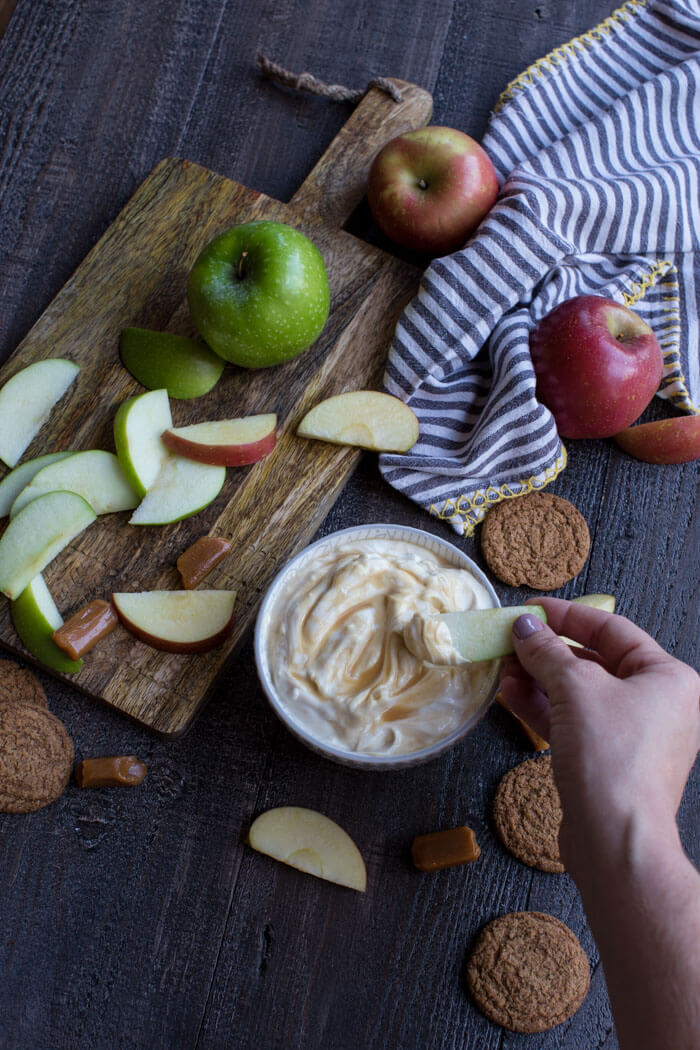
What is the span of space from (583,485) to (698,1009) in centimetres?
121

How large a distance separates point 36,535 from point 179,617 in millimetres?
367

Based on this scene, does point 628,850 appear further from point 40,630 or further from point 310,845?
point 40,630

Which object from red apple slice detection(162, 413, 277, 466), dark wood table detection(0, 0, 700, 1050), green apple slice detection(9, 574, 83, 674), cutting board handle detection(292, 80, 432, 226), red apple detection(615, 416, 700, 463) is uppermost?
cutting board handle detection(292, 80, 432, 226)

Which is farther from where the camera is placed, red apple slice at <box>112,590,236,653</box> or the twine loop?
the twine loop

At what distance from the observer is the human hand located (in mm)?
1279

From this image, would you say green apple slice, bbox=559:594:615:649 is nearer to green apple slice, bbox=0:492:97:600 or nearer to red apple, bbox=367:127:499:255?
red apple, bbox=367:127:499:255

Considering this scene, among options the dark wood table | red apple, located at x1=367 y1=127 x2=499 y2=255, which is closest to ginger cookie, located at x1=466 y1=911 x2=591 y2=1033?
the dark wood table

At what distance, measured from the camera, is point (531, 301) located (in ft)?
6.90

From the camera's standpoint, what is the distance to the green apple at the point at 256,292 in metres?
1.87

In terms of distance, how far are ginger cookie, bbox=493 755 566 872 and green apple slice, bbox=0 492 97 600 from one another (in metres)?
1.11

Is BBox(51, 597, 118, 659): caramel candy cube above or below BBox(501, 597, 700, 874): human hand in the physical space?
below

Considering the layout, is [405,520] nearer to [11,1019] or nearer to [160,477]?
[160,477]

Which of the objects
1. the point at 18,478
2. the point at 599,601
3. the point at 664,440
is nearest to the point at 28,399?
the point at 18,478

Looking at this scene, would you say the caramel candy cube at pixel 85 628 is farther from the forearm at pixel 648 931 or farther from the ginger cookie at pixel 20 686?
the forearm at pixel 648 931
